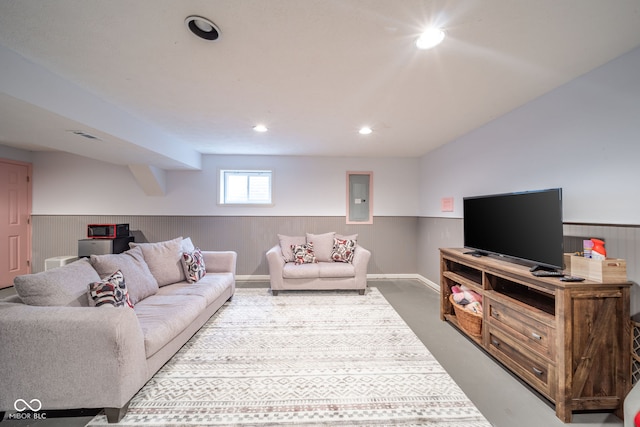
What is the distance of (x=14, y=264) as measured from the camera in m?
3.92

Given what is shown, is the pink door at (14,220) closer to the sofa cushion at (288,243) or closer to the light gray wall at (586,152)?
the sofa cushion at (288,243)

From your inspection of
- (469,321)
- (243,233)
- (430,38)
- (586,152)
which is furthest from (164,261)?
(586,152)

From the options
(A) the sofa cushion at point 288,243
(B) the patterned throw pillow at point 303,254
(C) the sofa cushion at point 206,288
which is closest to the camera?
(C) the sofa cushion at point 206,288

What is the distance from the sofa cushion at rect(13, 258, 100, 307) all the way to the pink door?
363 cm

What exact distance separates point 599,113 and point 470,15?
4.59 ft

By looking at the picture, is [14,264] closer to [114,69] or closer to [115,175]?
[115,175]

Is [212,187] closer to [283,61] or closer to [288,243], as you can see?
[288,243]

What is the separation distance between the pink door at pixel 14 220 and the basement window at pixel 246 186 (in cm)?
332

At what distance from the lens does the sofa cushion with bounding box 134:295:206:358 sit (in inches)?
68.5

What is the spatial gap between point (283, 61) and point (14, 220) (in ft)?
18.2

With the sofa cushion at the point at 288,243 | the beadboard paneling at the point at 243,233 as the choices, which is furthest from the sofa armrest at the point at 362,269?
the sofa cushion at the point at 288,243

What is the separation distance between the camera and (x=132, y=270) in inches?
92.4

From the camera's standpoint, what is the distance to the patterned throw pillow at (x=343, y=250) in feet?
13.1

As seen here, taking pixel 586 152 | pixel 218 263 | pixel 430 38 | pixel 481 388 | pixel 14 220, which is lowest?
pixel 481 388
